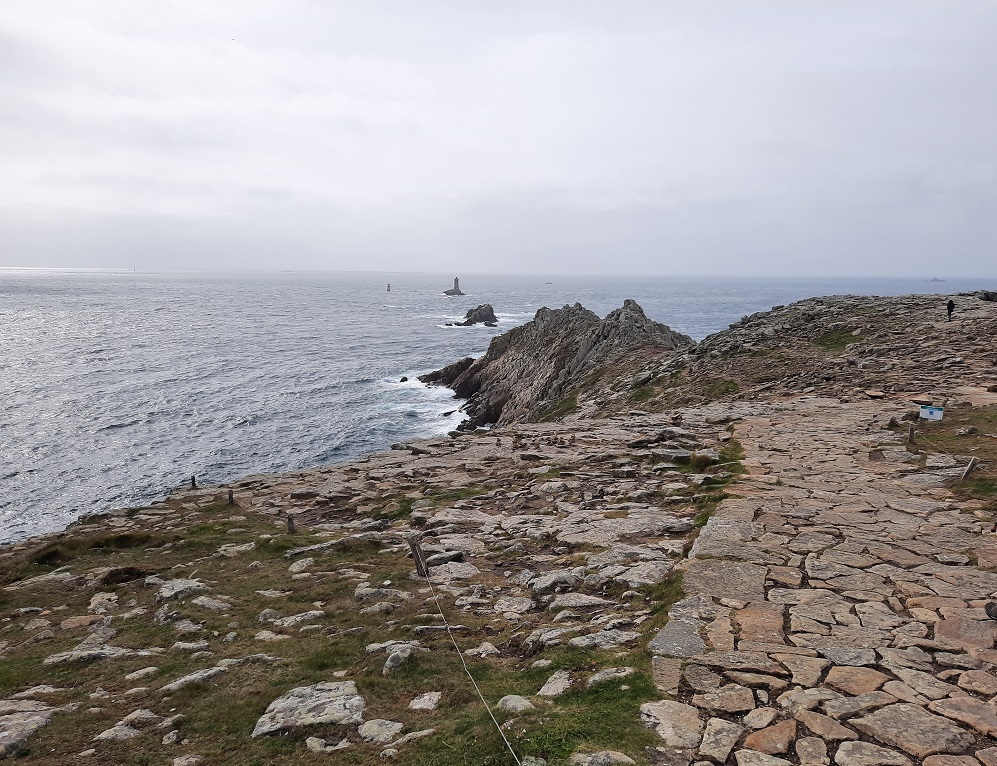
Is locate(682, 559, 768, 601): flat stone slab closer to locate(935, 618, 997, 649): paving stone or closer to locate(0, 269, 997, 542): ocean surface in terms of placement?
locate(935, 618, 997, 649): paving stone

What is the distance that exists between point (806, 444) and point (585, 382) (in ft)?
68.3

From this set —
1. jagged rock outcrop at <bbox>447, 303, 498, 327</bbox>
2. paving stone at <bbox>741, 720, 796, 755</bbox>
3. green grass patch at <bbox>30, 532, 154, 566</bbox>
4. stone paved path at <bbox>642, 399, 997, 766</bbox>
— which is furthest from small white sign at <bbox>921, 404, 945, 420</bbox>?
jagged rock outcrop at <bbox>447, 303, 498, 327</bbox>

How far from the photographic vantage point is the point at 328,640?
786 cm

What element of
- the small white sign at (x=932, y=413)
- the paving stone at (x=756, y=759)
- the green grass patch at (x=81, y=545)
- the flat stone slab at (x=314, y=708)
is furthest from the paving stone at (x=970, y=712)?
the green grass patch at (x=81, y=545)

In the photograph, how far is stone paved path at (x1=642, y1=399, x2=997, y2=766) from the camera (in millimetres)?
4727

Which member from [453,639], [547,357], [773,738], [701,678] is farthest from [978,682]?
[547,357]

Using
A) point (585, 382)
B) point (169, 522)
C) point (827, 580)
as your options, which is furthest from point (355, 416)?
point (827, 580)

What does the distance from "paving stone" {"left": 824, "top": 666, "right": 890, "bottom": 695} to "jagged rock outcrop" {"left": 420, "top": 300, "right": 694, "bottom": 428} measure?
30.0 meters

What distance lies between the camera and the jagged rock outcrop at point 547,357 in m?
38.9

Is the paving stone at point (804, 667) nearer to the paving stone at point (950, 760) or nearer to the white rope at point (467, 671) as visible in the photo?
the paving stone at point (950, 760)

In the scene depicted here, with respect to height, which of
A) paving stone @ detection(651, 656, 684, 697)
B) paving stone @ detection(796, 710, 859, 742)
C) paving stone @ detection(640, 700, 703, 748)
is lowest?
paving stone @ detection(651, 656, 684, 697)

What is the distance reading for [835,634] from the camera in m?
6.39

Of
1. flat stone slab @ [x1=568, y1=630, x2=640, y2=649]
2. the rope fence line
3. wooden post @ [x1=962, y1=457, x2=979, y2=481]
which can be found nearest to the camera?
the rope fence line

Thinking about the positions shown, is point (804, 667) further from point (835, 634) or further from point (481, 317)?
point (481, 317)
